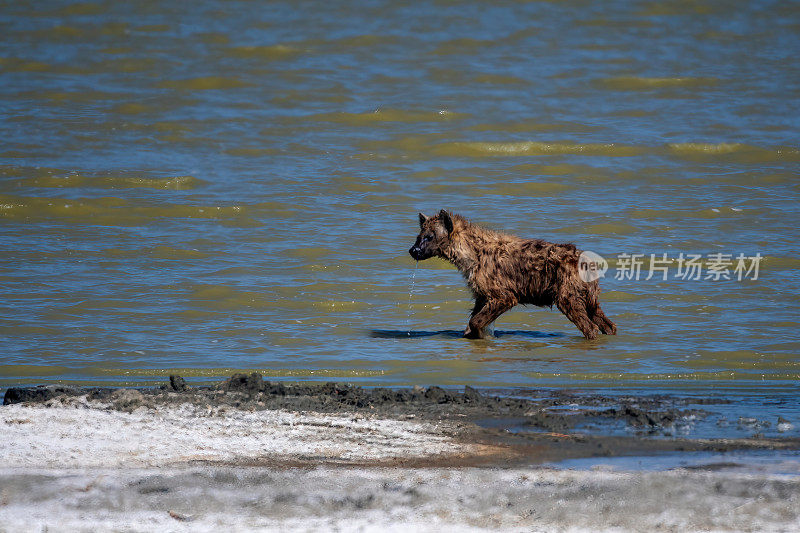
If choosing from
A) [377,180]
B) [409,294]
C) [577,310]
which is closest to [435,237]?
[577,310]

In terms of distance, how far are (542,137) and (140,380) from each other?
13.6 m

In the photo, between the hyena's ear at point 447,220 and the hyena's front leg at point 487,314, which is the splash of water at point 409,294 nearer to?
the hyena's front leg at point 487,314

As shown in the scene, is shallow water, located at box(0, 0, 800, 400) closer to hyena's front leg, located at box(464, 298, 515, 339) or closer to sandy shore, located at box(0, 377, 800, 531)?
hyena's front leg, located at box(464, 298, 515, 339)

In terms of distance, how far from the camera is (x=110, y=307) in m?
12.9

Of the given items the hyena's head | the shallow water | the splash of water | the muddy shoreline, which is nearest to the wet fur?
the hyena's head

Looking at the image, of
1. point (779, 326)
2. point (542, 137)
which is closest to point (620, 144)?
point (542, 137)

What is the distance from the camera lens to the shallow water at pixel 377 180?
36.9 ft

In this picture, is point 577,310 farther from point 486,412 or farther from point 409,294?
point 486,412

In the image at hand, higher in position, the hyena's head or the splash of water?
the hyena's head

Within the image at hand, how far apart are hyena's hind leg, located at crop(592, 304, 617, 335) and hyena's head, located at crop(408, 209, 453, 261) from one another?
1.55m

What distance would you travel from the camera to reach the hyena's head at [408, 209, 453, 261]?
1191cm

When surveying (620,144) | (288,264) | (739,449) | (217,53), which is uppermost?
(217,53)

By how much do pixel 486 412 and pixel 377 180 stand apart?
11.6 meters

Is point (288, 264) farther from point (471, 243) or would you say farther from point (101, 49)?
point (101, 49)
